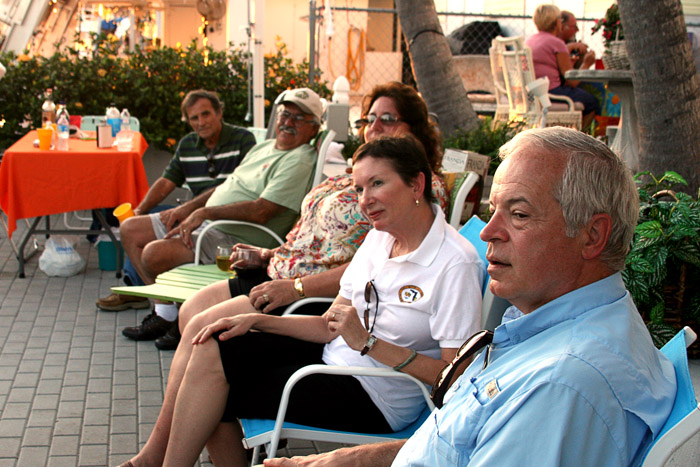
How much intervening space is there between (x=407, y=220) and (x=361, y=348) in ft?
1.66

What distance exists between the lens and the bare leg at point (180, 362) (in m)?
2.59

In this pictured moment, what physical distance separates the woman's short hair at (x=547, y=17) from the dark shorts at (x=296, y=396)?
6949 millimetres

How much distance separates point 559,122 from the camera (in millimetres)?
6895

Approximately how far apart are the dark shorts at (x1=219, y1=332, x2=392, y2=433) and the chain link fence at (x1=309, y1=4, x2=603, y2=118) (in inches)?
406

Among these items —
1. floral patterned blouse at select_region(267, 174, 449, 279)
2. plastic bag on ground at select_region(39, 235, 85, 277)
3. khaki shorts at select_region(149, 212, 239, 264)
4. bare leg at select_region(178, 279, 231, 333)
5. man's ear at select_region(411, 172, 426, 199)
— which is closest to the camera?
man's ear at select_region(411, 172, 426, 199)

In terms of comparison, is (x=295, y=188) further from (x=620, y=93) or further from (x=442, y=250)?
(x=620, y=93)

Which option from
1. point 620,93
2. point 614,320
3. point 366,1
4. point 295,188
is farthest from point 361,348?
point 366,1

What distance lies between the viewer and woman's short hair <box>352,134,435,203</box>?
257 cm

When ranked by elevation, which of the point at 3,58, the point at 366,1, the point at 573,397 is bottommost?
the point at 573,397

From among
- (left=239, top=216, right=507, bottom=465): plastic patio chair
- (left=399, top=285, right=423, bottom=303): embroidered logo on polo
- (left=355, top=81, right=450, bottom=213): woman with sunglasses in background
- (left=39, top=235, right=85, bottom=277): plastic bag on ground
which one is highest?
(left=355, top=81, right=450, bottom=213): woman with sunglasses in background

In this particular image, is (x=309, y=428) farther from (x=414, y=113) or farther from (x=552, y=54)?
(x=552, y=54)

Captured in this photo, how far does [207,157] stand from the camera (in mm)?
5293

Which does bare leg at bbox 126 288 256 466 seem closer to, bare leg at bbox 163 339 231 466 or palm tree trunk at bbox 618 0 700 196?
bare leg at bbox 163 339 231 466

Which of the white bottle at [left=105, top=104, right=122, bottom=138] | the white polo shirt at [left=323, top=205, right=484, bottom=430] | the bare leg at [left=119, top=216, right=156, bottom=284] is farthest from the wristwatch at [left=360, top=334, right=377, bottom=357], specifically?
the white bottle at [left=105, top=104, right=122, bottom=138]
